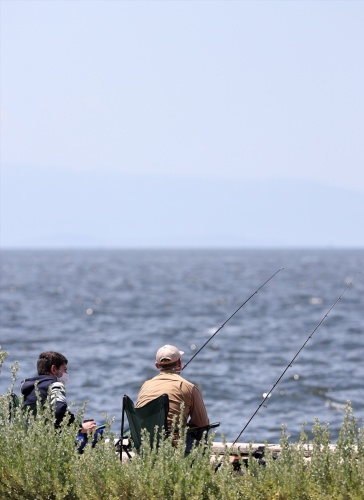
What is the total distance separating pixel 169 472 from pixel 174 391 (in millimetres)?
1408

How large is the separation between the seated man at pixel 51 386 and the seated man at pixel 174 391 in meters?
0.54

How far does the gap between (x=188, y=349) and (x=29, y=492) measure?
83.1ft

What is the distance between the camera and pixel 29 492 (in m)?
6.36

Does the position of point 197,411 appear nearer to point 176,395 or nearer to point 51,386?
point 176,395

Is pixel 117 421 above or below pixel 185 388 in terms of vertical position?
below

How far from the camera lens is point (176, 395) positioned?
297 inches

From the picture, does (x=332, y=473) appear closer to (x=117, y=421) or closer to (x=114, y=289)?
(x=117, y=421)

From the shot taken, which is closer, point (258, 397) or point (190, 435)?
point (190, 435)

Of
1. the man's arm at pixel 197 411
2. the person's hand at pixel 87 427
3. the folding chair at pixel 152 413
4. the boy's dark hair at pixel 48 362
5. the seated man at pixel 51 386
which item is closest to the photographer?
the folding chair at pixel 152 413

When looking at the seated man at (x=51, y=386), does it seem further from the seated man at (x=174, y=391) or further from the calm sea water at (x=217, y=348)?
the calm sea water at (x=217, y=348)

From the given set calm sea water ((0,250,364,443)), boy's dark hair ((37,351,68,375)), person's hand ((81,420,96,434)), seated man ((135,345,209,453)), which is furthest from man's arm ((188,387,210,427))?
calm sea water ((0,250,364,443))

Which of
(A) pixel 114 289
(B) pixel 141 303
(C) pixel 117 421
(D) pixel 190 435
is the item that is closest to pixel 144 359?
(C) pixel 117 421

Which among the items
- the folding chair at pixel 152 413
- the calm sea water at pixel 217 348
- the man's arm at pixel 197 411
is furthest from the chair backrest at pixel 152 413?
the calm sea water at pixel 217 348

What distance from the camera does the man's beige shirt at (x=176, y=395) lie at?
7.55 metres
